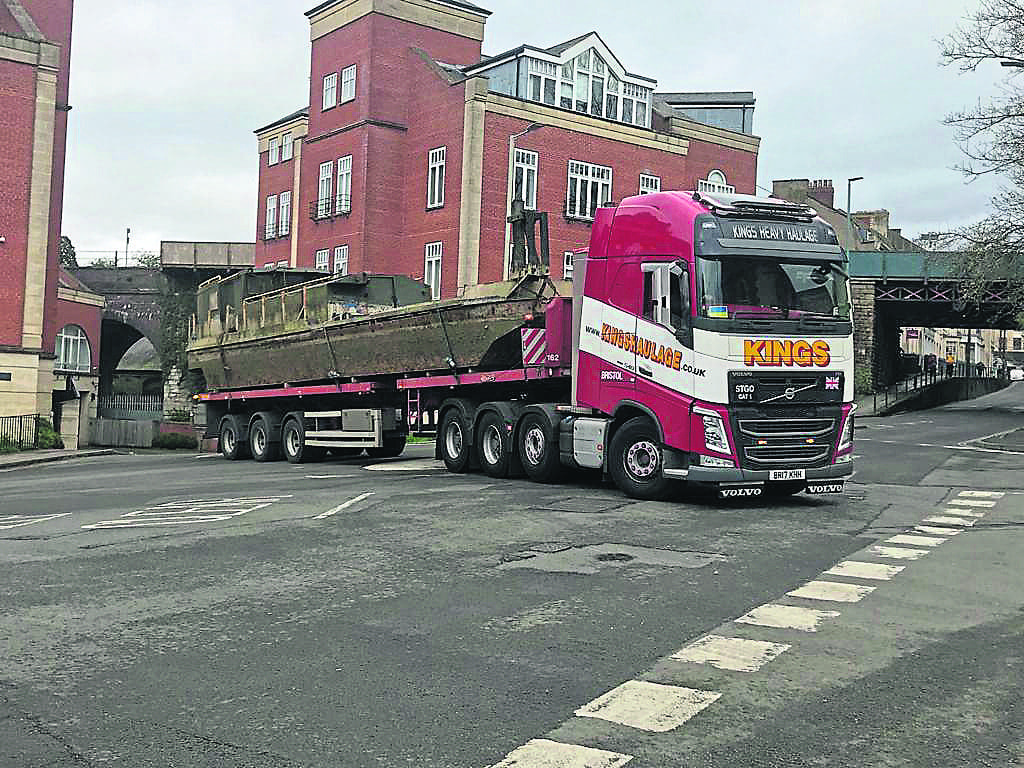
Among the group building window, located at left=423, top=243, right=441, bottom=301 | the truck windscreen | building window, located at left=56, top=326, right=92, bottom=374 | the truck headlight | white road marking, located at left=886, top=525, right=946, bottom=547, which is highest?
building window, located at left=423, top=243, right=441, bottom=301

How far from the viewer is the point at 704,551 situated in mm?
10531

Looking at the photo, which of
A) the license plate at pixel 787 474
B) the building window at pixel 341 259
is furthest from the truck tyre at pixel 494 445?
the building window at pixel 341 259

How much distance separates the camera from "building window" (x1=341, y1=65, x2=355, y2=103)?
141 ft

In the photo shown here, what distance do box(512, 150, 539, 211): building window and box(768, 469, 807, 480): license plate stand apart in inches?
1112

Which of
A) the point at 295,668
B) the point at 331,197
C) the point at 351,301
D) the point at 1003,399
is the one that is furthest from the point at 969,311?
the point at 295,668

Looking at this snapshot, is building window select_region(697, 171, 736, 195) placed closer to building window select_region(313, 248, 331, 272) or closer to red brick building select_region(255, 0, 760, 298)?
red brick building select_region(255, 0, 760, 298)

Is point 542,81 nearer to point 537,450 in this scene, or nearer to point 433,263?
point 433,263

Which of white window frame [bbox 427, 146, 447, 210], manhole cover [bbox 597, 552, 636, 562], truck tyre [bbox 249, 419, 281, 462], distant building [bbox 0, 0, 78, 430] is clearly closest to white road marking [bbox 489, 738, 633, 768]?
manhole cover [bbox 597, 552, 636, 562]

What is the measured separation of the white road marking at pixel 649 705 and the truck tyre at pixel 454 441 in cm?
1206

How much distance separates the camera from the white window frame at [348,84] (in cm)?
4312

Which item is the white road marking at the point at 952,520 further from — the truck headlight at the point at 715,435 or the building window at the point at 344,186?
the building window at the point at 344,186

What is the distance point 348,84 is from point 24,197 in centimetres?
1301

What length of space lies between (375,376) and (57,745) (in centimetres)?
1590

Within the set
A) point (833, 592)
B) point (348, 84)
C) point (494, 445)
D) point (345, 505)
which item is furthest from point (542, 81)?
point (833, 592)
